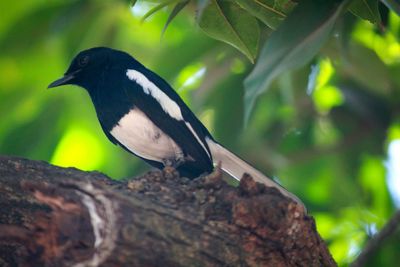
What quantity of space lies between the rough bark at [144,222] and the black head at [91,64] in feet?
5.21

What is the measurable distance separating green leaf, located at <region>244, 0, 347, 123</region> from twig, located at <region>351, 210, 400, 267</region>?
202 cm

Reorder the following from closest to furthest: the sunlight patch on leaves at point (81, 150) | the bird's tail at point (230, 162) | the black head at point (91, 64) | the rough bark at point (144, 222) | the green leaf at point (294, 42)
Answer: the rough bark at point (144, 222) → the green leaf at point (294, 42) → the bird's tail at point (230, 162) → the black head at point (91, 64) → the sunlight patch on leaves at point (81, 150)

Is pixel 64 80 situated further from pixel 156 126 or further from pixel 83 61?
pixel 156 126

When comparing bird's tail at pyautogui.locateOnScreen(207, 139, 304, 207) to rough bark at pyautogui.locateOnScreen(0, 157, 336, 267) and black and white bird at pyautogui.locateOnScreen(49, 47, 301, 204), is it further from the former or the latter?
rough bark at pyautogui.locateOnScreen(0, 157, 336, 267)

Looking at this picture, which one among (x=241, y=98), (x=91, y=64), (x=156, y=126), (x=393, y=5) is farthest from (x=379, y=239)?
(x=393, y=5)

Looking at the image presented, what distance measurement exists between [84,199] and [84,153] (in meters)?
3.27

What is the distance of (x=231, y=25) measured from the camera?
3.63 m

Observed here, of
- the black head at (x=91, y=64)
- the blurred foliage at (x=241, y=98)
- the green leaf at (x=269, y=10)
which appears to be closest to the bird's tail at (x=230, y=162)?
the blurred foliage at (x=241, y=98)

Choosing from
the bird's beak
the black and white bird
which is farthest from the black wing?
the bird's beak

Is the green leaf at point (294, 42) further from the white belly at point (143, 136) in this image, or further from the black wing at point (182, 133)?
the white belly at point (143, 136)

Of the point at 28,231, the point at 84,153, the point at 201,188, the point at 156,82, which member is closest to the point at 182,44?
the point at 156,82

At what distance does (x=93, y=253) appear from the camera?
3.04 meters

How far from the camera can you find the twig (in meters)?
5.07

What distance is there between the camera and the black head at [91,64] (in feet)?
17.2
